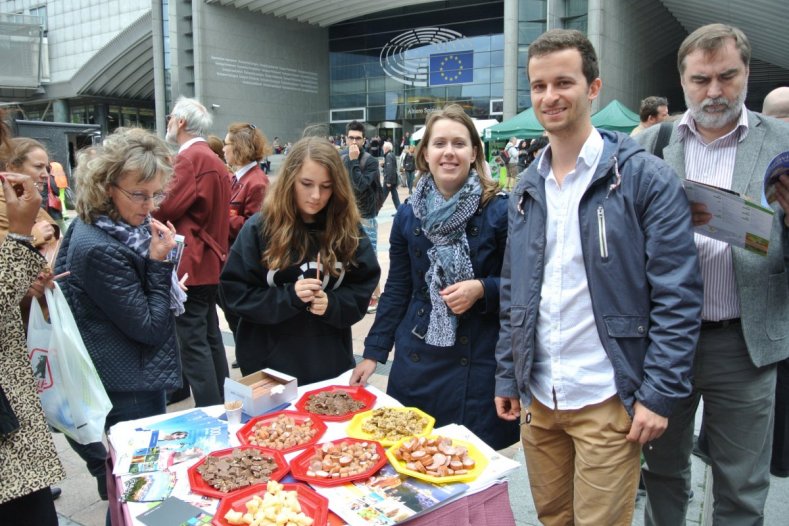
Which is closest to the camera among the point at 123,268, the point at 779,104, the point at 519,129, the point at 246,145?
the point at 123,268

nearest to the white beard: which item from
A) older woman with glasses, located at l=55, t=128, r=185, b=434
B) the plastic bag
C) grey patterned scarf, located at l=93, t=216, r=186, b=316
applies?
older woman with glasses, located at l=55, t=128, r=185, b=434

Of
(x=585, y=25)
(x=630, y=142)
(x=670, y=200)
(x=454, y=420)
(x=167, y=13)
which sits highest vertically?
(x=167, y=13)

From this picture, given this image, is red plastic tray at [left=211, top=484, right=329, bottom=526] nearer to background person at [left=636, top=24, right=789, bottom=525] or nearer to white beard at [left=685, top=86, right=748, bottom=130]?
background person at [left=636, top=24, right=789, bottom=525]

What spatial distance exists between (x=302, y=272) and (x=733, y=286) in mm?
1732

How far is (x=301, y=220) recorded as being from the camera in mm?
2695

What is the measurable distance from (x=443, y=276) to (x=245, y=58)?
127 ft

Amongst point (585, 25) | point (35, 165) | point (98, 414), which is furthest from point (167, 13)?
point (98, 414)

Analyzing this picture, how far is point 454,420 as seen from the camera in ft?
8.09

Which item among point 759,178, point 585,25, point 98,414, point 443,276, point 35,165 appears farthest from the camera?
point 585,25

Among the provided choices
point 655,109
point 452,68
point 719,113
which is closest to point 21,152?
point 719,113

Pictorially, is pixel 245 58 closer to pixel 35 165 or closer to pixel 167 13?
pixel 167 13

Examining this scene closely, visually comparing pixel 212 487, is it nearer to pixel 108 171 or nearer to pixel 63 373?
pixel 63 373

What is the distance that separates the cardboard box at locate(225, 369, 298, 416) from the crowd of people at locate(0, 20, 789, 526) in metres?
0.27

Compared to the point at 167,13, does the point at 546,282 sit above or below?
below
